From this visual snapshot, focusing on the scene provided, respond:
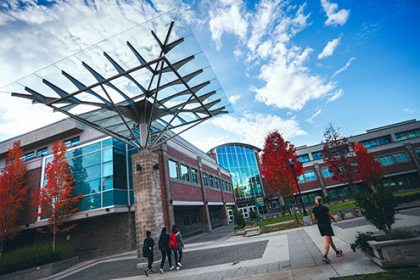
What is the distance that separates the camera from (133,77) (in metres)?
10.5

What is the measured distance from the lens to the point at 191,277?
6727 millimetres

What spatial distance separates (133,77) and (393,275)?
11352 millimetres

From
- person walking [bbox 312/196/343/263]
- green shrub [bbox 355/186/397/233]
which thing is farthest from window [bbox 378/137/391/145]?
person walking [bbox 312/196/343/263]

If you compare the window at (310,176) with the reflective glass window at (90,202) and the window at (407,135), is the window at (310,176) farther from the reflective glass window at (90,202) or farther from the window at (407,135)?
the reflective glass window at (90,202)

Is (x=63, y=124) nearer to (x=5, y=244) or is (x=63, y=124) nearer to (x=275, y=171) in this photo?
(x=5, y=244)

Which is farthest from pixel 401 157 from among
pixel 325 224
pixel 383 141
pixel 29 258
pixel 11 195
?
pixel 11 195

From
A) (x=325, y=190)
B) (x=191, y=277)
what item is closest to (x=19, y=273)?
(x=191, y=277)

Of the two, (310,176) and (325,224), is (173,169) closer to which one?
(325,224)

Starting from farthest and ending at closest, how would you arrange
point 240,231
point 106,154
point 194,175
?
point 194,175
point 106,154
point 240,231

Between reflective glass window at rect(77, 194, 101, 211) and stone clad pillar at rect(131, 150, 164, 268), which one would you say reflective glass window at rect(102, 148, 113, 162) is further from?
stone clad pillar at rect(131, 150, 164, 268)

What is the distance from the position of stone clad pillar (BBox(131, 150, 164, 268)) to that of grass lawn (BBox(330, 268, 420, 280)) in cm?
885

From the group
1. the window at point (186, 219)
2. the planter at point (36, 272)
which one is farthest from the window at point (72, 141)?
the window at point (186, 219)

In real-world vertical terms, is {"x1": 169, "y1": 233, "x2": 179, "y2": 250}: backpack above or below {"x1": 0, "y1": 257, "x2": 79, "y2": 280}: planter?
above

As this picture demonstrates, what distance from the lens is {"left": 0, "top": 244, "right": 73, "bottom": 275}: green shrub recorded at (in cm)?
1345
